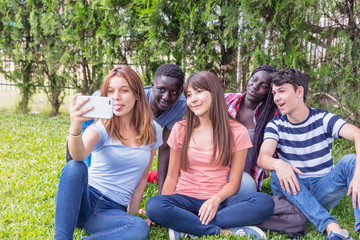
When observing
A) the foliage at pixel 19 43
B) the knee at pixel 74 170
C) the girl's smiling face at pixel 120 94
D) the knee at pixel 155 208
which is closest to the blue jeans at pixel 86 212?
the knee at pixel 74 170

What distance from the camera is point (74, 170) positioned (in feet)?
8.16

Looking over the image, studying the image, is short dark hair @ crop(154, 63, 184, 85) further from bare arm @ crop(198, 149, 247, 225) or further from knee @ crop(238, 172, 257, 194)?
knee @ crop(238, 172, 257, 194)

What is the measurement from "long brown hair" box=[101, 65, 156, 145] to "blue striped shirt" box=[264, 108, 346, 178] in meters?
1.01

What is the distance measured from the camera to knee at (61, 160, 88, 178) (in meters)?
2.48

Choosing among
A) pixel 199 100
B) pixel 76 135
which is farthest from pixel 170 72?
pixel 76 135

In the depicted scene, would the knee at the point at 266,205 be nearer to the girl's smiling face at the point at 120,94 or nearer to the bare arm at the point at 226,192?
the bare arm at the point at 226,192

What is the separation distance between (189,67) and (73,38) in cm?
246

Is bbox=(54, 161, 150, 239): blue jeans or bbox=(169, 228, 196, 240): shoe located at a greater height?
bbox=(54, 161, 150, 239): blue jeans

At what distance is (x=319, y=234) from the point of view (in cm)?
292

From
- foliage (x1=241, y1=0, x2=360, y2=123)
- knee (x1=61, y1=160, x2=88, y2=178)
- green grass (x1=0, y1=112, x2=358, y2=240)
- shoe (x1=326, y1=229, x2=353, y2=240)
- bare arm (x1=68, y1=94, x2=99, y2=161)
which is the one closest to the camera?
bare arm (x1=68, y1=94, x2=99, y2=161)

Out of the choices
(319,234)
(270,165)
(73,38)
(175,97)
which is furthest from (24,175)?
(73,38)

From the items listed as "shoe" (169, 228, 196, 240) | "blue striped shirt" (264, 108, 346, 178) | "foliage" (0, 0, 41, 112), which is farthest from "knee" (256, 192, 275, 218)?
"foliage" (0, 0, 41, 112)

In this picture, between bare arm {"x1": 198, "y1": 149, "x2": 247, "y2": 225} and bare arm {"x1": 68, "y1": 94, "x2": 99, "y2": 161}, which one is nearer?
bare arm {"x1": 68, "y1": 94, "x2": 99, "y2": 161}

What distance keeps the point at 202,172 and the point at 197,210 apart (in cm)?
31
